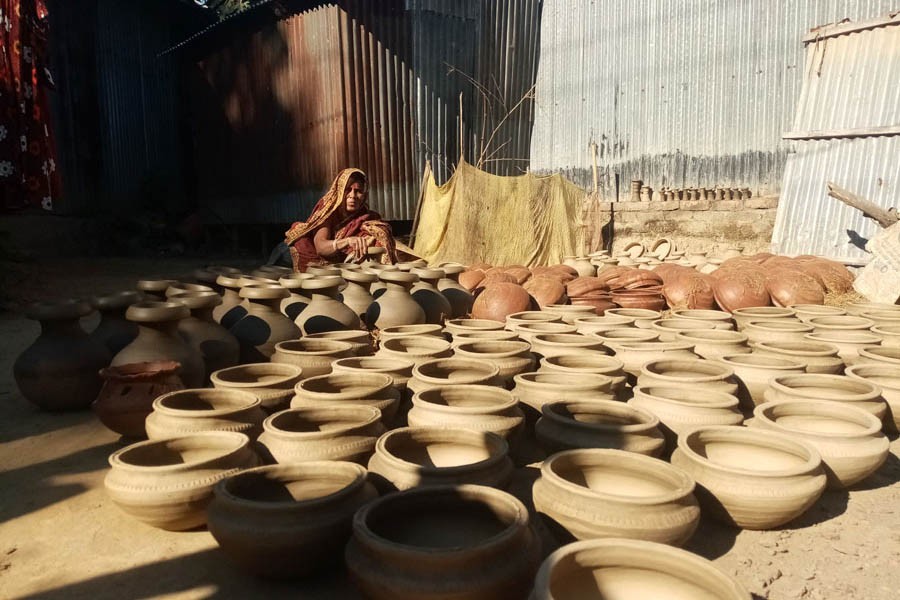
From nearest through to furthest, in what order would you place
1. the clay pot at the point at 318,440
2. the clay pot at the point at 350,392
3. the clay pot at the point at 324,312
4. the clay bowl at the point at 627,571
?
the clay bowl at the point at 627,571 → the clay pot at the point at 318,440 → the clay pot at the point at 350,392 → the clay pot at the point at 324,312

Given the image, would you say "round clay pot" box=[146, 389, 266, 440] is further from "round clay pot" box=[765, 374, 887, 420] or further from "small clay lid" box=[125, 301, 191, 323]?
"round clay pot" box=[765, 374, 887, 420]

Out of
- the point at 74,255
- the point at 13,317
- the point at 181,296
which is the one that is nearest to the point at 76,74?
the point at 74,255

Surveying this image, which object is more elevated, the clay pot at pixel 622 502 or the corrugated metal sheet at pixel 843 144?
the corrugated metal sheet at pixel 843 144

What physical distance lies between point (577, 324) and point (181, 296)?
3148 mm

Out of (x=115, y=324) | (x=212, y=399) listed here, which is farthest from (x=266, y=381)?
(x=115, y=324)

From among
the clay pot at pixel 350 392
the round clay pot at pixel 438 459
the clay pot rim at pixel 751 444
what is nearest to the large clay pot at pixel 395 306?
the clay pot at pixel 350 392

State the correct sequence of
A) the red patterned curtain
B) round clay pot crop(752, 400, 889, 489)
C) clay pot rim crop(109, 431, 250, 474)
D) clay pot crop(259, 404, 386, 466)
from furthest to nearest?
1. the red patterned curtain
2. round clay pot crop(752, 400, 889, 489)
3. clay pot crop(259, 404, 386, 466)
4. clay pot rim crop(109, 431, 250, 474)

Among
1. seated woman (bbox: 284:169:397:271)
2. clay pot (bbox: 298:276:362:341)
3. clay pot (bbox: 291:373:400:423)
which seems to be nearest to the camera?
clay pot (bbox: 291:373:400:423)

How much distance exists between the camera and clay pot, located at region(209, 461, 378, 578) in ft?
6.53

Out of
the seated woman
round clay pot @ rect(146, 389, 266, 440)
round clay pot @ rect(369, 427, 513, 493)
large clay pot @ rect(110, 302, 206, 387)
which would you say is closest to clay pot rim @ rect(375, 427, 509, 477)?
round clay pot @ rect(369, 427, 513, 493)

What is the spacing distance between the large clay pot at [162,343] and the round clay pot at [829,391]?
3449mm

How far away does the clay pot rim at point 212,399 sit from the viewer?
2.79 metres

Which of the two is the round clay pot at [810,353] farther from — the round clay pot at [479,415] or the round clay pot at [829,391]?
the round clay pot at [479,415]

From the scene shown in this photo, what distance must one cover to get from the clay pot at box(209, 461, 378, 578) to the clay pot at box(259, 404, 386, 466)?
13.4 inches
